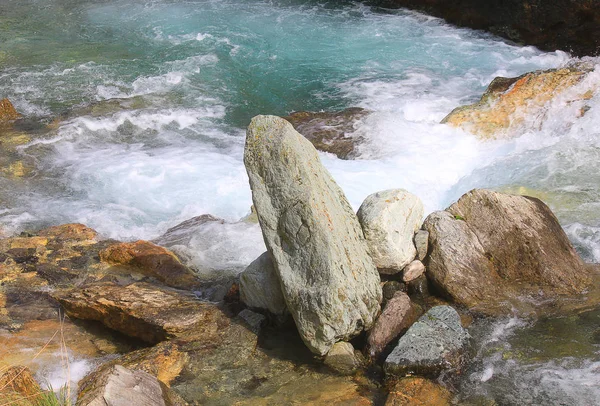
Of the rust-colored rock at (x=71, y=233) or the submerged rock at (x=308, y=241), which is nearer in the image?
the submerged rock at (x=308, y=241)

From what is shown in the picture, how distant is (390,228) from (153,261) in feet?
8.99

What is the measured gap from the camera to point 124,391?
4059 mm

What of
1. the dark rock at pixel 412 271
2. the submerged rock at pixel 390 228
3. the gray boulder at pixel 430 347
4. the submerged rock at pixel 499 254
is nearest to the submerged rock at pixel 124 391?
the gray boulder at pixel 430 347

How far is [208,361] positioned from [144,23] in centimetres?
1427

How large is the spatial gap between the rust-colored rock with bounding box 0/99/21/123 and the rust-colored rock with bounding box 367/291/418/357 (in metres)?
9.09

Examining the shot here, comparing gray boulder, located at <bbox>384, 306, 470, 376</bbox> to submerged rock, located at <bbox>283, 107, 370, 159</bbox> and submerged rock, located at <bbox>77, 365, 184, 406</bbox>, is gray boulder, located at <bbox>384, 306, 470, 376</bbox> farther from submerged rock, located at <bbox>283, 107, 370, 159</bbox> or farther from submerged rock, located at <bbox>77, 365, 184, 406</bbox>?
submerged rock, located at <bbox>283, 107, 370, 159</bbox>

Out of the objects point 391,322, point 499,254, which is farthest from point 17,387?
point 499,254

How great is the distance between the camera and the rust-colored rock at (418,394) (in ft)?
15.8

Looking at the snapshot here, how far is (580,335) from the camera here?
552cm

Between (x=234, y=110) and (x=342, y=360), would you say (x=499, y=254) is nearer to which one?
(x=342, y=360)

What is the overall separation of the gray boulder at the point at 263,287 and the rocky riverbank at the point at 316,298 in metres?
0.01

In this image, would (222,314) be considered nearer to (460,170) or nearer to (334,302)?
(334,302)

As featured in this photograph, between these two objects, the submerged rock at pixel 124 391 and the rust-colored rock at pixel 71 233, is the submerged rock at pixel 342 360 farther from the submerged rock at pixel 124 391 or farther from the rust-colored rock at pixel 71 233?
the rust-colored rock at pixel 71 233

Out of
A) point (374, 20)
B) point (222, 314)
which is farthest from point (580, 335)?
point (374, 20)
